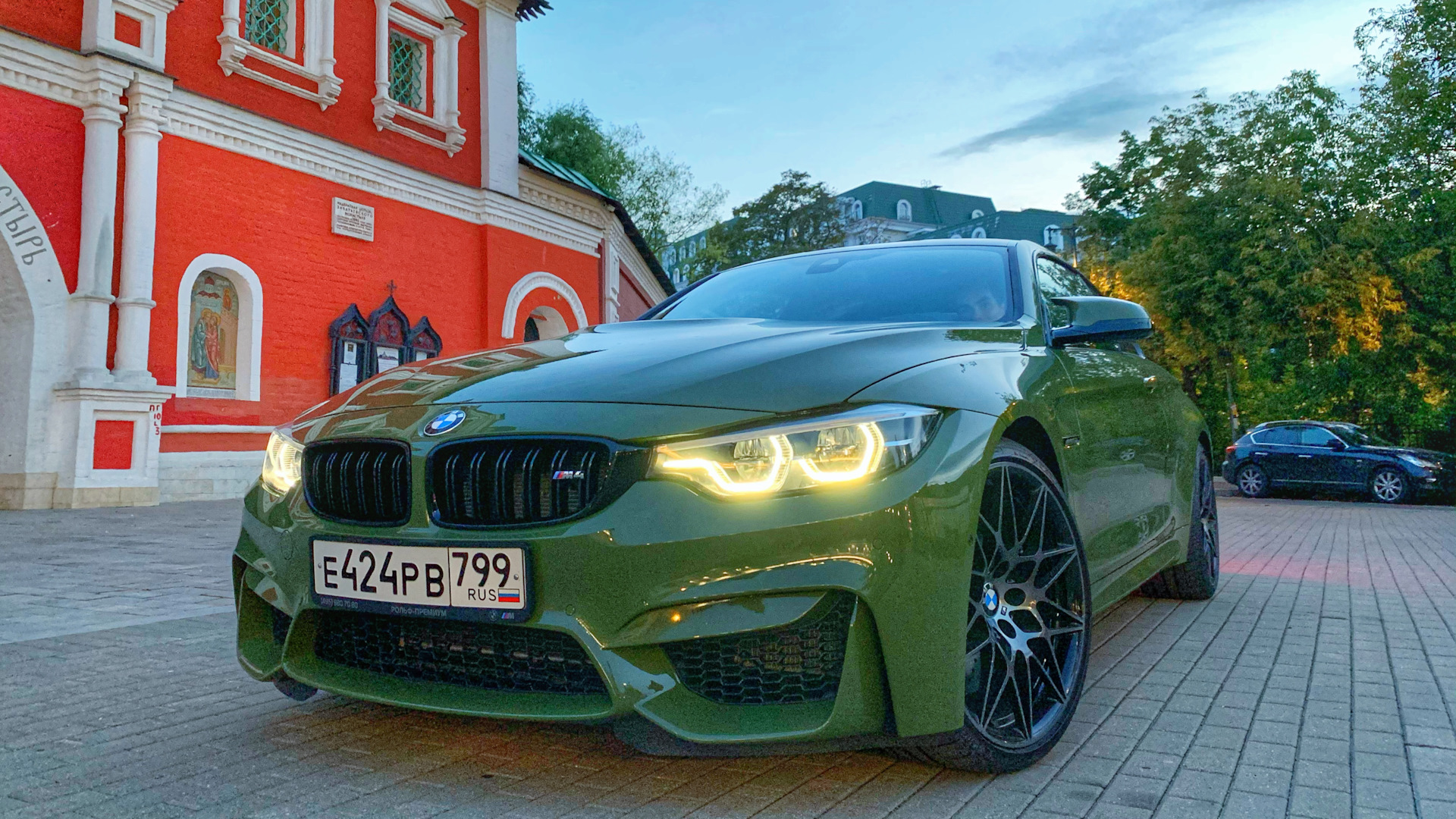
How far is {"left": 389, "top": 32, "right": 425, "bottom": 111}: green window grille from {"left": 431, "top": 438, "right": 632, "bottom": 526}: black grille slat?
1429cm

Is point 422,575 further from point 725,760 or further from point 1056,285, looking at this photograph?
point 1056,285

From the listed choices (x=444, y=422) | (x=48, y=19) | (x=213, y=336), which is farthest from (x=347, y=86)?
(x=444, y=422)

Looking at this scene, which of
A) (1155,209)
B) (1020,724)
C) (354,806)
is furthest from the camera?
(1155,209)

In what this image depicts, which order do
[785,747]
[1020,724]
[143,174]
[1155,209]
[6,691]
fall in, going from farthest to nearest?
[1155,209], [143,174], [6,691], [1020,724], [785,747]

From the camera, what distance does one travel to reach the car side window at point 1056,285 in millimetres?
3492

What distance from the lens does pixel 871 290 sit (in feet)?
11.3

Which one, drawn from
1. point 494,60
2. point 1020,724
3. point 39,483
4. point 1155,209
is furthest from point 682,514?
point 1155,209

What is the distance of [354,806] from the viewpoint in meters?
2.13

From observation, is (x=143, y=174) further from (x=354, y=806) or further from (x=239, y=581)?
(x=354, y=806)

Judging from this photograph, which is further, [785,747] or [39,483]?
[39,483]

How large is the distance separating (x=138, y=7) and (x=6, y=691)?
10.3m

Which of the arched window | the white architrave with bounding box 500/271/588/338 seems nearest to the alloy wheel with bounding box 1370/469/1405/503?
the white architrave with bounding box 500/271/588/338

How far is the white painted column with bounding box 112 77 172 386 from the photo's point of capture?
35.5ft

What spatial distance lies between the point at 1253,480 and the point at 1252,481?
0.02 metres
